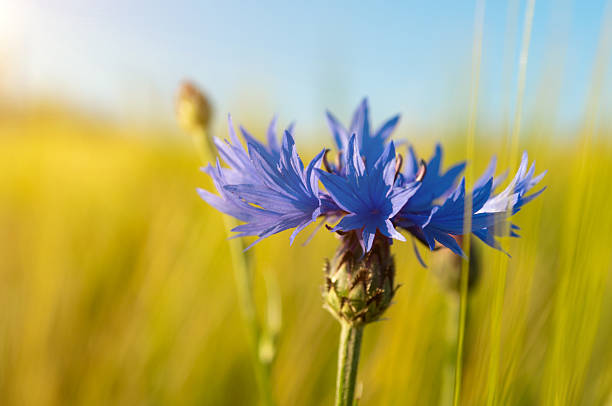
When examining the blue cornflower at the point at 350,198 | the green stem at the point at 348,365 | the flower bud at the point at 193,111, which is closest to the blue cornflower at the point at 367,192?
the blue cornflower at the point at 350,198

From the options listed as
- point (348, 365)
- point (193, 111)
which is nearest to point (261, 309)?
point (193, 111)

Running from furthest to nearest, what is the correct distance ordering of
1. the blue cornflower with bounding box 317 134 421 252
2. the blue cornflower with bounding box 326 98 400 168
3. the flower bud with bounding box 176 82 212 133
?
the flower bud with bounding box 176 82 212 133, the blue cornflower with bounding box 326 98 400 168, the blue cornflower with bounding box 317 134 421 252

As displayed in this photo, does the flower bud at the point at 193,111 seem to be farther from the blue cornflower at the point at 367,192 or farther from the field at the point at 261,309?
the blue cornflower at the point at 367,192

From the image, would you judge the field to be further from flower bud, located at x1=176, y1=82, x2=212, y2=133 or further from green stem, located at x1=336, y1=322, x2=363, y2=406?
flower bud, located at x1=176, y1=82, x2=212, y2=133

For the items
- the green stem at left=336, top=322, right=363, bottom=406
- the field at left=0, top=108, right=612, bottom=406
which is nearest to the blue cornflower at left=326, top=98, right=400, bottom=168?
the field at left=0, top=108, right=612, bottom=406

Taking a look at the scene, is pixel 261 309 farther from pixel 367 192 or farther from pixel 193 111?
pixel 367 192

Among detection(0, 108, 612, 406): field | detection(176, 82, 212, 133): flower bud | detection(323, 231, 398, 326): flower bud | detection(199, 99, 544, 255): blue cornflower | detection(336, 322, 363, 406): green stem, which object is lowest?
detection(0, 108, 612, 406): field

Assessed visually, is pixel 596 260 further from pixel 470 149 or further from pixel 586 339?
pixel 470 149
